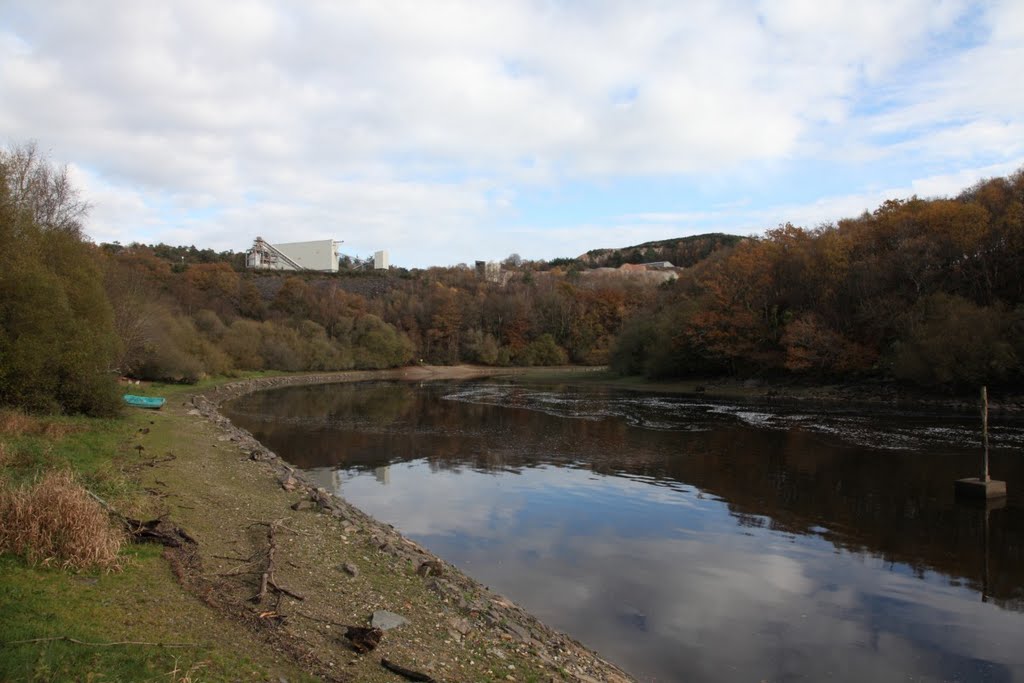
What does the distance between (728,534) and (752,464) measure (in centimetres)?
902

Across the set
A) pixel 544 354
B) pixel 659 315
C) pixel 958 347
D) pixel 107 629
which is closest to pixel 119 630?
pixel 107 629

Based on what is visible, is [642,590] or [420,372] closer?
[642,590]

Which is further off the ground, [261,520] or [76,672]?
[76,672]

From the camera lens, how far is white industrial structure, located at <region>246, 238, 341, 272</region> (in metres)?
151

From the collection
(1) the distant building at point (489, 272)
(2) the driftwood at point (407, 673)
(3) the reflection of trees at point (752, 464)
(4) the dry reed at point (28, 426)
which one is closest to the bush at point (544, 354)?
(1) the distant building at point (489, 272)

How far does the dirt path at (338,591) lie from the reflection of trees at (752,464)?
8026 mm

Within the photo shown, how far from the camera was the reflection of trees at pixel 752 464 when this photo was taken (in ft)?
45.2

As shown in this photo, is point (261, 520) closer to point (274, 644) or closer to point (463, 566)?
point (463, 566)

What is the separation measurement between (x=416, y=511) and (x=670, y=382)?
5118cm

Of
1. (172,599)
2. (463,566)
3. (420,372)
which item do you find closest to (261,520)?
(463,566)

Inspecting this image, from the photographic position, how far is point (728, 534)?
14.5 meters

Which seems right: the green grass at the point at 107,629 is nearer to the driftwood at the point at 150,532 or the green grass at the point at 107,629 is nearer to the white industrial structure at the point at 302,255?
the driftwood at the point at 150,532

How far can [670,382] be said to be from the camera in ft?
212

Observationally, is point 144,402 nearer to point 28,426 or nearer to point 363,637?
point 28,426
